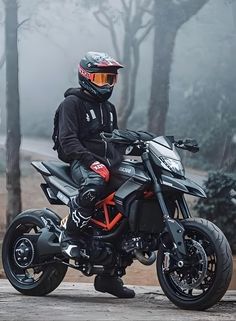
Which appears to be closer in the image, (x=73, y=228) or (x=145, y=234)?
(x=145, y=234)

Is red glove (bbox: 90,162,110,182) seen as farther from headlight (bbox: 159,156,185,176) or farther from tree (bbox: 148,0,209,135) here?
tree (bbox: 148,0,209,135)

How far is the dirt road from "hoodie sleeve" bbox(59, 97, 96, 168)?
101 centimetres

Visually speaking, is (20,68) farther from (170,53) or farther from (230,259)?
(230,259)

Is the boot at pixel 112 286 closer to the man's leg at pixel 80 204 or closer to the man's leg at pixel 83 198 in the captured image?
the man's leg at pixel 83 198

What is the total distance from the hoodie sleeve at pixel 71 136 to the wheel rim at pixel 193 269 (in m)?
0.92

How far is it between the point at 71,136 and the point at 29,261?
1100mm

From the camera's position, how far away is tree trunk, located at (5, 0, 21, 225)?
11570 millimetres

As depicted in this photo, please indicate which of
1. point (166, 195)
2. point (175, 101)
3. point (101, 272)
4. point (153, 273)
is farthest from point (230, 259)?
point (175, 101)

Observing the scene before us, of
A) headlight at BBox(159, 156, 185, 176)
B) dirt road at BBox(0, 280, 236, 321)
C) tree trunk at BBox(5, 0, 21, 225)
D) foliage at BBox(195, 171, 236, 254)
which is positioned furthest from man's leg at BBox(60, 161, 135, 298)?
tree trunk at BBox(5, 0, 21, 225)

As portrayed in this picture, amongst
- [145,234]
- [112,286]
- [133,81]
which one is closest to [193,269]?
[145,234]

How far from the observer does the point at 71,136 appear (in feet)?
20.2

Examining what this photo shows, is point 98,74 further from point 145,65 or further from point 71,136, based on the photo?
point 145,65

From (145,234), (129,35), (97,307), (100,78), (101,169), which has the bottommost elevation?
(97,307)

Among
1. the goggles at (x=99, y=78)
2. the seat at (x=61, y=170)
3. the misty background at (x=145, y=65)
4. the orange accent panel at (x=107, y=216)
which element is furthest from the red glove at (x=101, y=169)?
the misty background at (x=145, y=65)
